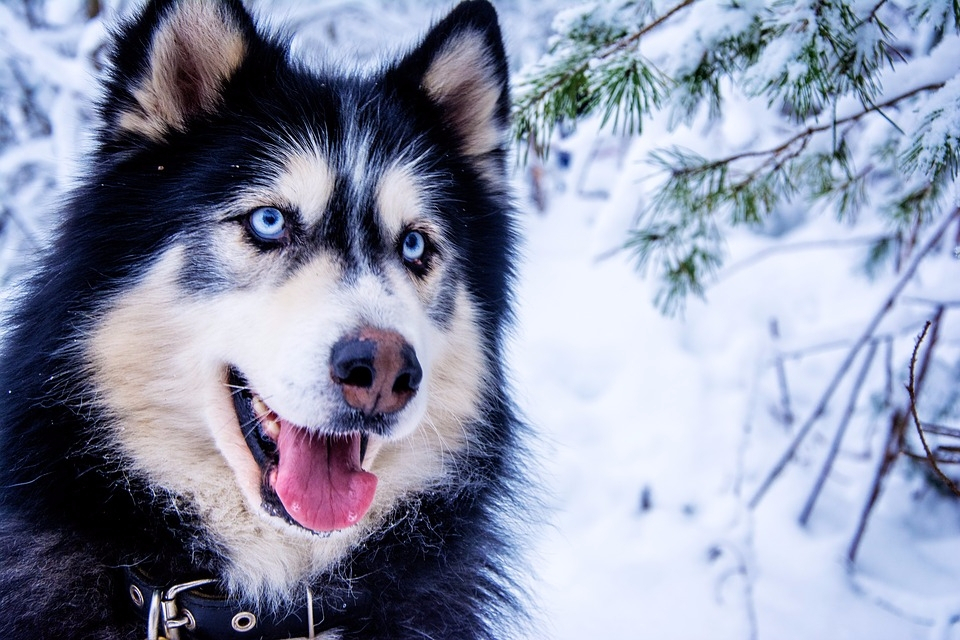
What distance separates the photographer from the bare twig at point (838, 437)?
3031 mm

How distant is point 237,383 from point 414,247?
60 cm

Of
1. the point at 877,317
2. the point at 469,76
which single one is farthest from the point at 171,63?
the point at 877,317

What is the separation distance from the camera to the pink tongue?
1.50 metres

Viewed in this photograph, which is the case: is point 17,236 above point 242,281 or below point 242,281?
below

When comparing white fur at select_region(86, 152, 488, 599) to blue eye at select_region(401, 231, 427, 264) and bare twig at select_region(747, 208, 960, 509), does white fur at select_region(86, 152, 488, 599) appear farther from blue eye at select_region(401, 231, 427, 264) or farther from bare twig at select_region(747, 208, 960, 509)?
bare twig at select_region(747, 208, 960, 509)

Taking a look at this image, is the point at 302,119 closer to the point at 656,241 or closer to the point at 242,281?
the point at 242,281

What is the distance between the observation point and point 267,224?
171 centimetres

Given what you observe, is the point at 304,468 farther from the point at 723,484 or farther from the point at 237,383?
the point at 723,484

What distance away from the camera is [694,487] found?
3.55 metres

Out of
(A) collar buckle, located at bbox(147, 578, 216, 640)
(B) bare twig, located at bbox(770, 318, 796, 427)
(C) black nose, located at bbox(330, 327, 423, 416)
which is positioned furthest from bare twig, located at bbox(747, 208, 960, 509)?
(A) collar buckle, located at bbox(147, 578, 216, 640)

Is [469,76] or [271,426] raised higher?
[469,76]

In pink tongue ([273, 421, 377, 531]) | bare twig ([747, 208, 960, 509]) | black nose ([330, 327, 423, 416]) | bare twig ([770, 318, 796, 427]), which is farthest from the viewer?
bare twig ([770, 318, 796, 427])

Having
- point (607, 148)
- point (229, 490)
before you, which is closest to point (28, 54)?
point (229, 490)

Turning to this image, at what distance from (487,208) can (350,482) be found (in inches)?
41.0
